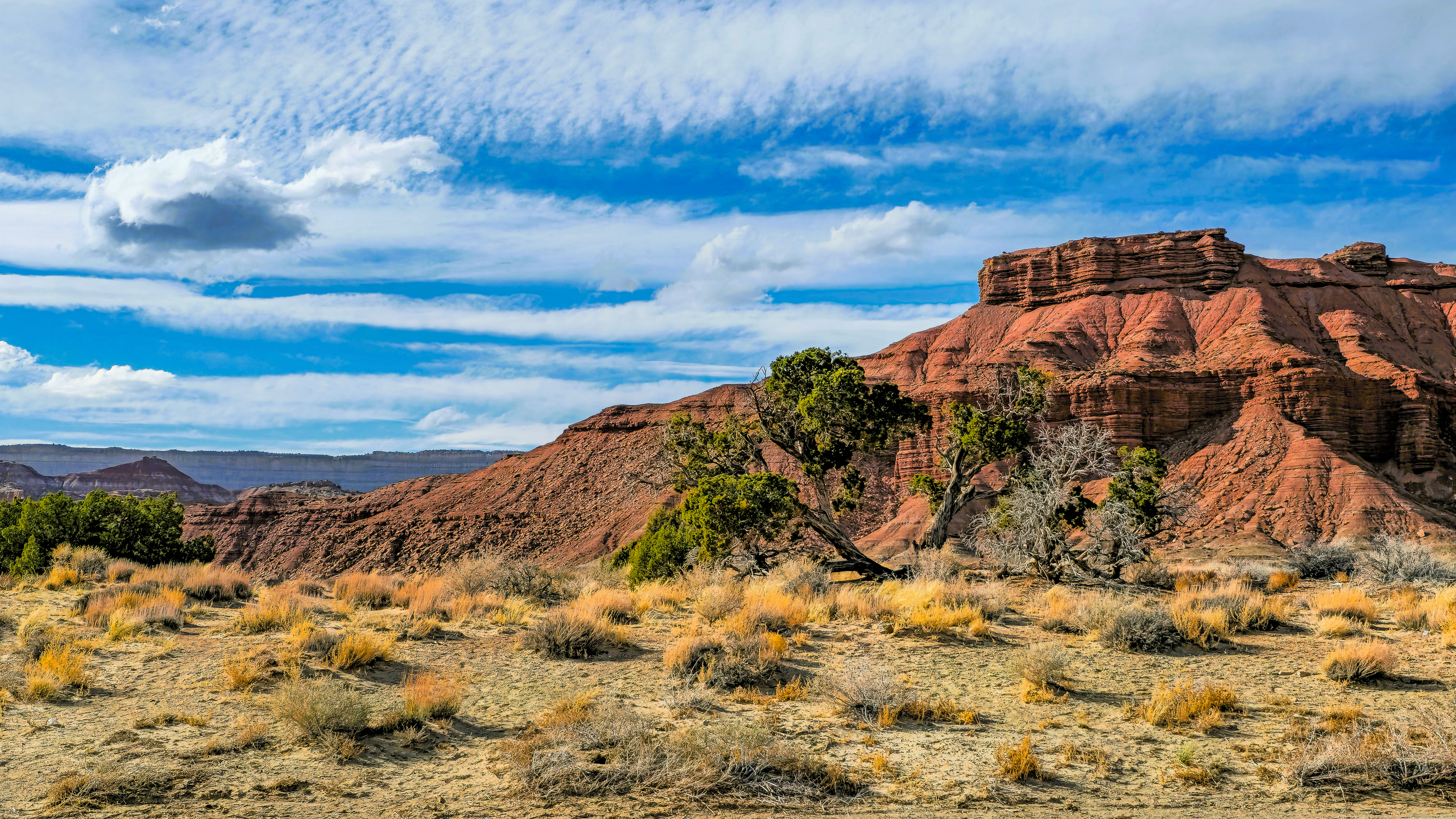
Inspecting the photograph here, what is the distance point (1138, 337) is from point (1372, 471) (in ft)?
70.0

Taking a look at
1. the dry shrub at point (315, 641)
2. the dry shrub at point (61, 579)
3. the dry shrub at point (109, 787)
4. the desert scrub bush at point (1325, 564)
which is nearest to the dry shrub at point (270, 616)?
the dry shrub at point (315, 641)

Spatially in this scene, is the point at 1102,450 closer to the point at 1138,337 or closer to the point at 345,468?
the point at 1138,337

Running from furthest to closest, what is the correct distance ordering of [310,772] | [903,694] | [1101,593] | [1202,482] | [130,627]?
[1202,482] → [1101,593] → [130,627] → [903,694] → [310,772]

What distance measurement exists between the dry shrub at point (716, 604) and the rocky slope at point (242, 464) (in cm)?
11219

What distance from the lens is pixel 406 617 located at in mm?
16625

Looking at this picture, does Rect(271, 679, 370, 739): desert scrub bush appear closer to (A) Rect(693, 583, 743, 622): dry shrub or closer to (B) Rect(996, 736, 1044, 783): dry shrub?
(B) Rect(996, 736, 1044, 783): dry shrub

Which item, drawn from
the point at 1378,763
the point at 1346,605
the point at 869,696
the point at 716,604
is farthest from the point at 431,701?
the point at 1346,605

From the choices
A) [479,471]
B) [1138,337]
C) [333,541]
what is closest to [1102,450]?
[1138,337]

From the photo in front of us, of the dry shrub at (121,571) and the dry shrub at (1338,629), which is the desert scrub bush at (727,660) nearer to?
the dry shrub at (1338,629)

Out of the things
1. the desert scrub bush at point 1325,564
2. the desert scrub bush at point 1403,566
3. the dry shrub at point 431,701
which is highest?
the dry shrub at point 431,701

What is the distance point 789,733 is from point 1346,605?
41.3ft

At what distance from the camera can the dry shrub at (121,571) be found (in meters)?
20.1

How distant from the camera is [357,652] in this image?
12695 mm

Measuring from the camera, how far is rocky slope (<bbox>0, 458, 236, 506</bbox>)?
380 feet
